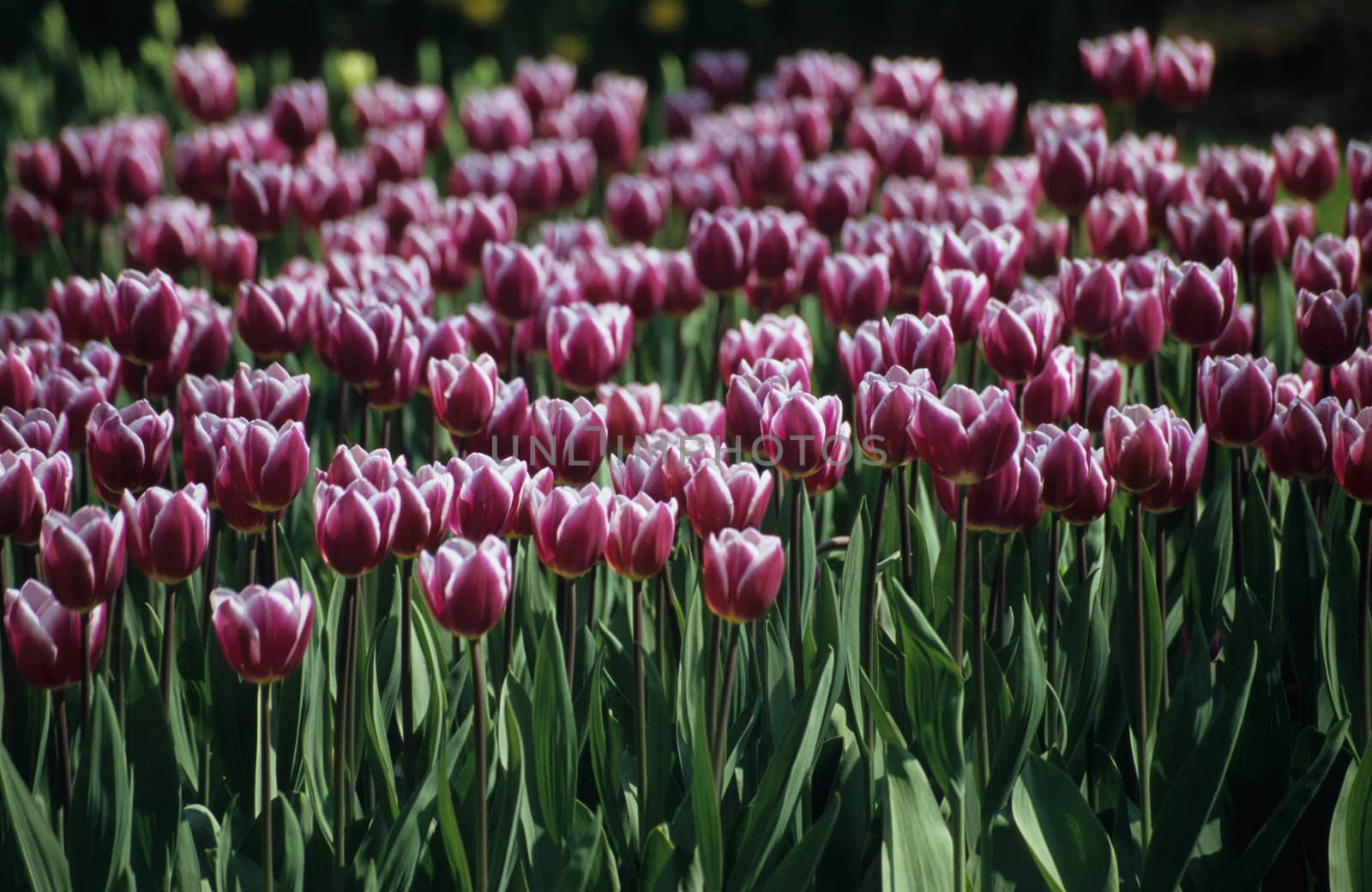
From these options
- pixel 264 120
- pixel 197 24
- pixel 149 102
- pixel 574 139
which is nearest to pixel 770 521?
pixel 574 139

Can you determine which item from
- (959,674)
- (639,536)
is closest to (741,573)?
(639,536)

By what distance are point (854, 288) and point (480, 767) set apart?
147 centimetres

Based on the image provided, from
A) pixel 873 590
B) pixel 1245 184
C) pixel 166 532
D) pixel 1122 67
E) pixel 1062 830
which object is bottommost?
pixel 1062 830

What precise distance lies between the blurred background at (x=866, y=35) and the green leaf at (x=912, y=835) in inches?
253

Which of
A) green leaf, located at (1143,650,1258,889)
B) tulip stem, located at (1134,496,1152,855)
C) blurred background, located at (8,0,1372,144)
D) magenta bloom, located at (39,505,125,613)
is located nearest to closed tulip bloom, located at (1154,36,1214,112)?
tulip stem, located at (1134,496,1152,855)

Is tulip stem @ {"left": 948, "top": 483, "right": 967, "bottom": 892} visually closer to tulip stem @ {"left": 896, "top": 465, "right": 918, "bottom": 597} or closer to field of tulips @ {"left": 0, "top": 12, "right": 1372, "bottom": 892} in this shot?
field of tulips @ {"left": 0, "top": 12, "right": 1372, "bottom": 892}

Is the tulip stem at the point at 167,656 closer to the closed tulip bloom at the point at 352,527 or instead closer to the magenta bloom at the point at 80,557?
the magenta bloom at the point at 80,557

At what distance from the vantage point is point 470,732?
1.69 meters

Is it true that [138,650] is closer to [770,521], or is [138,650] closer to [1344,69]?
[770,521]

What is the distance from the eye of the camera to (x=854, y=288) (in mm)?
2639

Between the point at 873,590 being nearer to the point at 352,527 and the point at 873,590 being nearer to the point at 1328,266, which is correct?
the point at 352,527

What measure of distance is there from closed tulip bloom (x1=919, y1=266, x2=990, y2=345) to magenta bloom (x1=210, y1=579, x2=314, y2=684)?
3.95ft

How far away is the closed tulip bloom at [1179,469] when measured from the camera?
6.03ft

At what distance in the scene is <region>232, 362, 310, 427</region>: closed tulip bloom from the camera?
1945 millimetres
